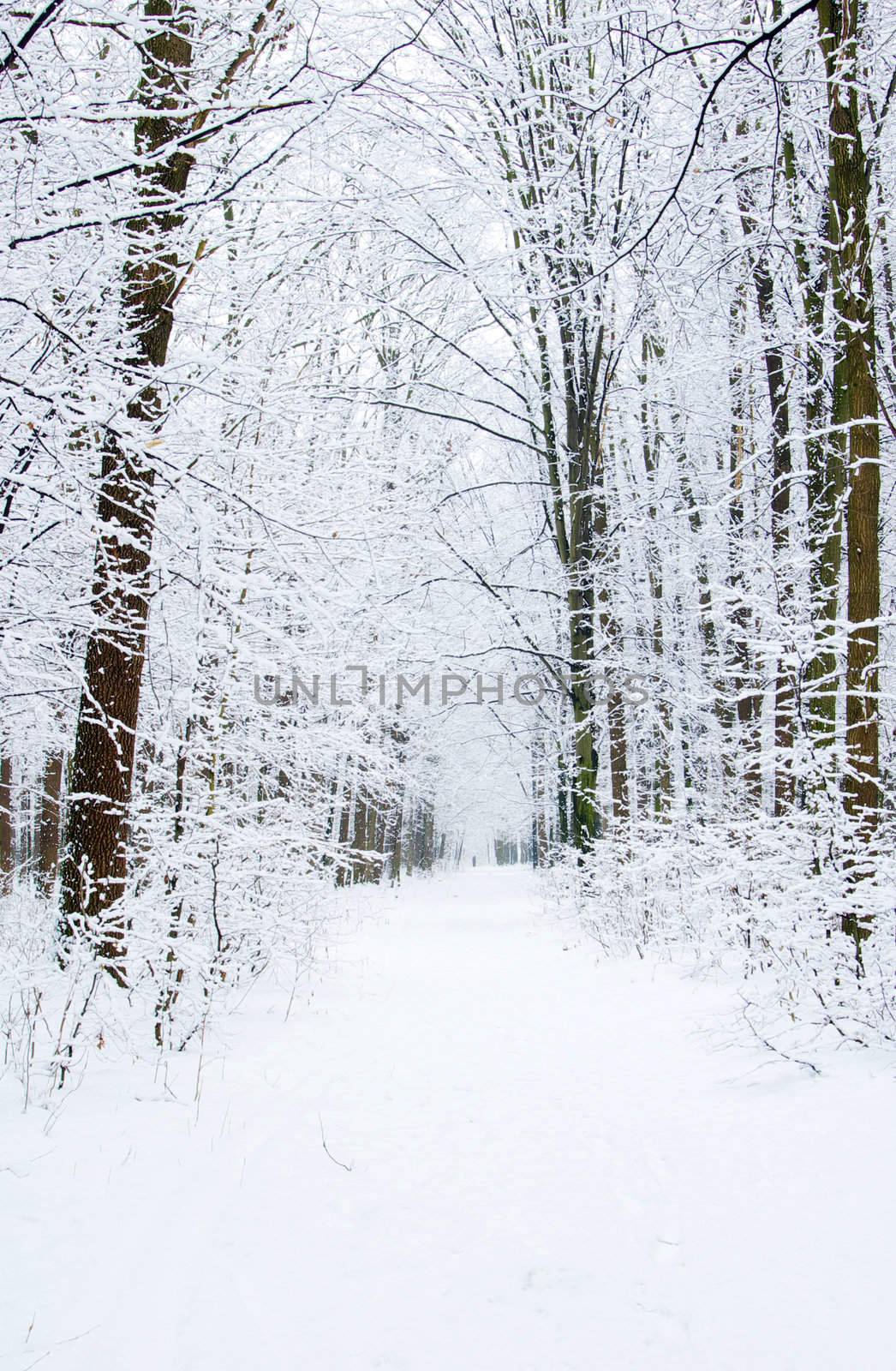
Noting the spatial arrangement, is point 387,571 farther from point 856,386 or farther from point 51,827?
point 51,827

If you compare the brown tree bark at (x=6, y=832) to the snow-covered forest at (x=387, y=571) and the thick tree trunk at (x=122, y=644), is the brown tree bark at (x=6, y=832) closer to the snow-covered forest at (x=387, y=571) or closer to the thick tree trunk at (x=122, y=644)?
the snow-covered forest at (x=387, y=571)

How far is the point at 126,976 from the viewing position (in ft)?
17.2

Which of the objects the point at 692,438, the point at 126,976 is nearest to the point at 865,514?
the point at 126,976

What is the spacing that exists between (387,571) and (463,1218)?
4554 mm

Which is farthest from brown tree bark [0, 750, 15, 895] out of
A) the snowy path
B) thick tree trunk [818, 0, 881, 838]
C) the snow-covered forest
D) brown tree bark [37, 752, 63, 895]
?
thick tree trunk [818, 0, 881, 838]

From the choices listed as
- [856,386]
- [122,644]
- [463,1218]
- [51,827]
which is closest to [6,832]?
[51,827]

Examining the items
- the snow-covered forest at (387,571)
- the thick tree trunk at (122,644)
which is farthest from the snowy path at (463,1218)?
the thick tree trunk at (122,644)

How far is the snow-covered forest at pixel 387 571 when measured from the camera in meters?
3.15

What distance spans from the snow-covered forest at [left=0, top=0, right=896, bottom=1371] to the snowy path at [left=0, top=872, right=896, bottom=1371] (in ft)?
0.09

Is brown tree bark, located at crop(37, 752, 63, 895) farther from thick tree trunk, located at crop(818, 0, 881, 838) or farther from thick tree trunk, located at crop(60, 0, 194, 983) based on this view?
thick tree trunk, located at crop(818, 0, 881, 838)

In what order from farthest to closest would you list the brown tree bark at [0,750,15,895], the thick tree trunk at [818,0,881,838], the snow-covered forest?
the brown tree bark at [0,750,15,895] < the thick tree trunk at [818,0,881,838] < the snow-covered forest

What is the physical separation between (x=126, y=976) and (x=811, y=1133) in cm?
433

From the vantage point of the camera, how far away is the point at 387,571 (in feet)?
20.3

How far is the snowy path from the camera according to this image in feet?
6.56
